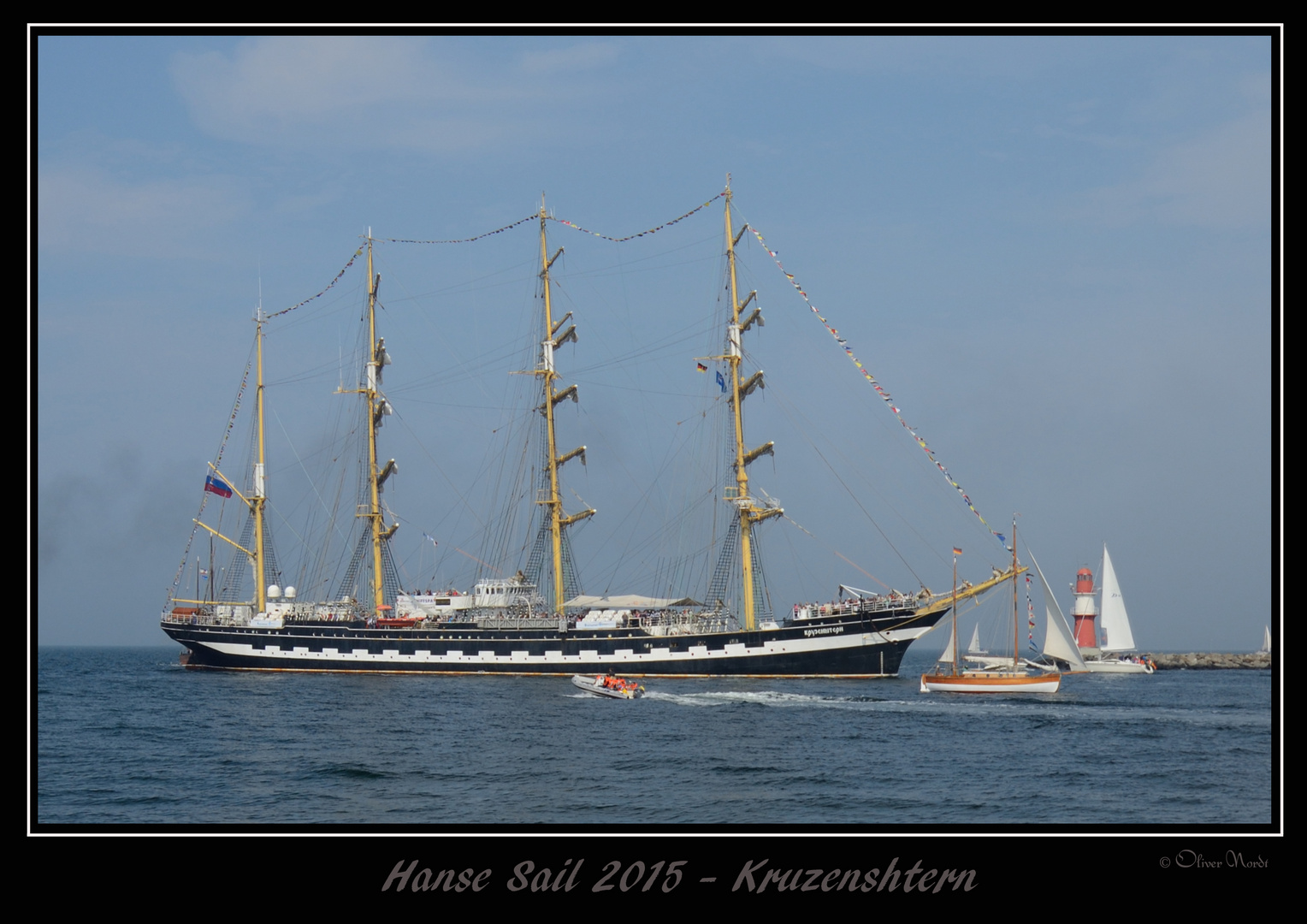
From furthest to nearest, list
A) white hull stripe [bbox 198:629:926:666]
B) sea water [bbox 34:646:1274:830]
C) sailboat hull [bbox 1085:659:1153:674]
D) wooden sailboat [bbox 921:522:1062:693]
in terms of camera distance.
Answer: sailboat hull [bbox 1085:659:1153:674] < white hull stripe [bbox 198:629:926:666] < wooden sailboat [bbox 921:522:1062:693] < sea water [bbox 34:646:1274:830]

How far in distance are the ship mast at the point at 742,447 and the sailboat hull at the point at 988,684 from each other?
44.4 ft

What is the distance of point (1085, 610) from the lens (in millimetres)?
116812

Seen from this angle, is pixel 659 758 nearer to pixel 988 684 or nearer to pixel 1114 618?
pixel 988 684

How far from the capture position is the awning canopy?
7806 cm

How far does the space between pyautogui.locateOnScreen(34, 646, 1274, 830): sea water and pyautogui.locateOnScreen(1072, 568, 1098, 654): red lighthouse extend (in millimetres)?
49575

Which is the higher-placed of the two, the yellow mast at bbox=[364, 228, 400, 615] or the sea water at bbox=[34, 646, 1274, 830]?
the yellow mast at bbox=[364, 228, 400, 615]

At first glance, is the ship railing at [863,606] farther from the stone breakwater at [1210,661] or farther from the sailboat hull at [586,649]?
the stone breakwater at [1210,661]

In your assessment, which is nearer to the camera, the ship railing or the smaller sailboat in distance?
the ship railing

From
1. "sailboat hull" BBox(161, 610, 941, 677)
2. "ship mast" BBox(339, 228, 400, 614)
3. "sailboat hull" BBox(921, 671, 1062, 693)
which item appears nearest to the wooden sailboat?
"sailboat hull" BBox(921, 671, 1062, 693)

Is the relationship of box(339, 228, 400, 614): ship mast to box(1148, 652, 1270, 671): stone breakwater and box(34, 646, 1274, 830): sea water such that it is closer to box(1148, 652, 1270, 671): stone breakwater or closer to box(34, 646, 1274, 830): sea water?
box(34, 646, 1274, 830): sea water

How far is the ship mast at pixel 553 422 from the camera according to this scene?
274ft

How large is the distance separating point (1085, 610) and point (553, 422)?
62091 mm
